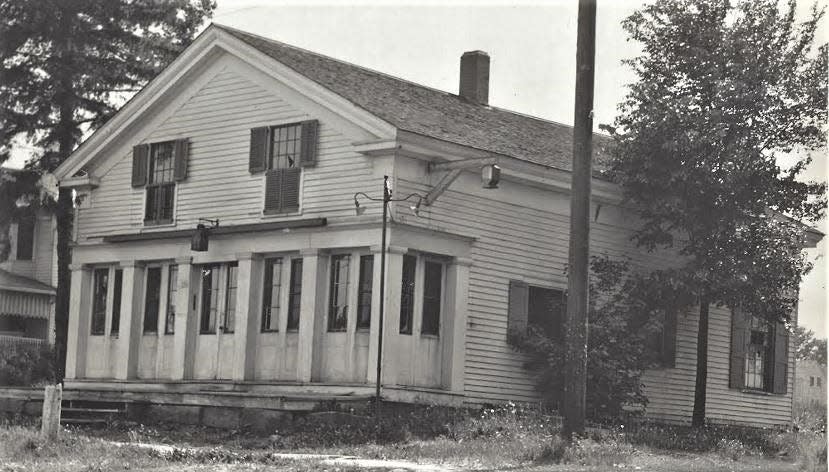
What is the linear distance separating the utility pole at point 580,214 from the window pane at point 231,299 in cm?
922

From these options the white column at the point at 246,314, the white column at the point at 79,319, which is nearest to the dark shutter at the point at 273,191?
the white column at the point at 246,314

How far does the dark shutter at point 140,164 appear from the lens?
29359 mm

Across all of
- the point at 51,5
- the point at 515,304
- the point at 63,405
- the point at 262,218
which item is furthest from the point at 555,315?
the point at 51,5

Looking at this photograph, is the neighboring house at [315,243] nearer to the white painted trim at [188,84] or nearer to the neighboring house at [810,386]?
the white painted trim at [188,84]

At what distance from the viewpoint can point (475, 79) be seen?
32.0 metres

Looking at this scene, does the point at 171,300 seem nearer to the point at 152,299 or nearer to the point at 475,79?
the point at 152,299

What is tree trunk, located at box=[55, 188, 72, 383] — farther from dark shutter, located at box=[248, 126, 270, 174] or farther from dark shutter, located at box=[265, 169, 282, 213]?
dark shutter, located at box=[265, 169, 282, 213]

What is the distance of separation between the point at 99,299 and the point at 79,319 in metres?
0.61

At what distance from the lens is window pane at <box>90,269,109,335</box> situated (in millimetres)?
29969

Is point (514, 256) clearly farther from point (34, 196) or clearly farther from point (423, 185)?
point (34, 196)

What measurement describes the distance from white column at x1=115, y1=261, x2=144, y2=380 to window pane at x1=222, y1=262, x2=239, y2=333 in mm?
2551

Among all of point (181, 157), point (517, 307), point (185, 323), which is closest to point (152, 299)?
point (185, 323)

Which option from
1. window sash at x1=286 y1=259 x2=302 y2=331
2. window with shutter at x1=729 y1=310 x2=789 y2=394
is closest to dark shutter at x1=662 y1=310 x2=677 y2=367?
window with shutter at x1=729 y1=310 x2=789 y2=394

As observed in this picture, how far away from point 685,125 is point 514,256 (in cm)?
421
